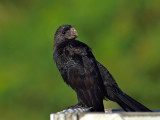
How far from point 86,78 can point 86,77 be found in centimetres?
1

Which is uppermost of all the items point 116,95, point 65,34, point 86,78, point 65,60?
point 65,34

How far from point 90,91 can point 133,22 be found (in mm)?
3719

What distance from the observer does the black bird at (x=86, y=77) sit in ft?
15.4

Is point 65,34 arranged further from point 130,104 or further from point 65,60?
point 130,104

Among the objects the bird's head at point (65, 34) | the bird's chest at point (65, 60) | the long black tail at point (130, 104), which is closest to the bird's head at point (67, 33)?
the bird's head at point (65, 34)

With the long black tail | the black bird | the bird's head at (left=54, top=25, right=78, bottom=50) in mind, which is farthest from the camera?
the bird's head at (left=54, top=25, right=78, bottom=50)

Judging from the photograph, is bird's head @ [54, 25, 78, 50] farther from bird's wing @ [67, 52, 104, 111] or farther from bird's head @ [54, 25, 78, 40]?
bird's wing @ [67, 52, 104, 111]

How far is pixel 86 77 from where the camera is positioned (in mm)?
4781

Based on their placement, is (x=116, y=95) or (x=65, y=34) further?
(x=65, y=34)

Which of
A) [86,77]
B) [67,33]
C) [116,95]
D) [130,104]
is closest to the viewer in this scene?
[130,104]

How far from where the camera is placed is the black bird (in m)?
4.68

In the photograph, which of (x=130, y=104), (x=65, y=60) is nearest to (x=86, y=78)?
(x=65, y=60)

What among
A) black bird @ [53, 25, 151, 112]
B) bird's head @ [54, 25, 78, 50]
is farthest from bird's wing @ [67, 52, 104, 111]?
bird's head @ [54, 25, 78, 50]

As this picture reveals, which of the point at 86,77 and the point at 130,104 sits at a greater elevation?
the point at 86,77
